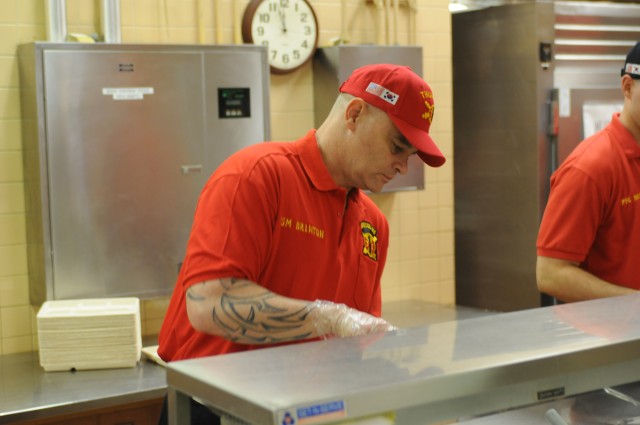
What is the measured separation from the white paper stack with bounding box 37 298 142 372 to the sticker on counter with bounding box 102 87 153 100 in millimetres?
800

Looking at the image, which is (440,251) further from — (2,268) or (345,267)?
(345,267)

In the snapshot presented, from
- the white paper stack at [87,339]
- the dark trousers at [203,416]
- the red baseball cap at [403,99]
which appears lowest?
the white paper stack at [87,339]

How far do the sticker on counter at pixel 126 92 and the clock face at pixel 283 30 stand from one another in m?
0.61

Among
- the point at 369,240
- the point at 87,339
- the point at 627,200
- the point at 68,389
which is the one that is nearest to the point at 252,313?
the point at 369,240

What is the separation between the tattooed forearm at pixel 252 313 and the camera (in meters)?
1.89

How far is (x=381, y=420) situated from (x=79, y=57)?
2.48 m

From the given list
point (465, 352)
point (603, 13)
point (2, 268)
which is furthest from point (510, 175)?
point (465, 352)

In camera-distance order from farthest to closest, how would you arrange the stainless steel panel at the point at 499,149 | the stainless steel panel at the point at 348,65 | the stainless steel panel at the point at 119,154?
the stainless steel panel at the point at 499,149 < the stainless steel panel at the point at 348,65 < the stainless steel panel at the point at 119,154

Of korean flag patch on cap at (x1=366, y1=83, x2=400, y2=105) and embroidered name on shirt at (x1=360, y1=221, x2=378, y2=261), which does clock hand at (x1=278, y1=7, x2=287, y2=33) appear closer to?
embroidered name on shirt at (x1=360, y1=221, x2=378, y2=261)

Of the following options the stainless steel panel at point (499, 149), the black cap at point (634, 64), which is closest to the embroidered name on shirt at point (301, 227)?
the black cap at point (634, 64)

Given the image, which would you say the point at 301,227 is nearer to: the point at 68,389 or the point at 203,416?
the point at 203,416

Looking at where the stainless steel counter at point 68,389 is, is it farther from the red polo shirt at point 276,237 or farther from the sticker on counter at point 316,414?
the sticker on counter at point 316,414

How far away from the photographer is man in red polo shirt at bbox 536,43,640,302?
2613 mm

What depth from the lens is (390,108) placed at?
2021mm
